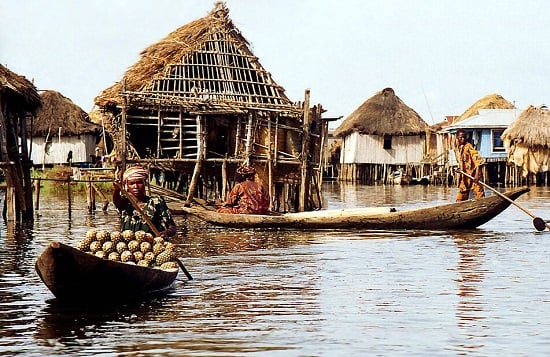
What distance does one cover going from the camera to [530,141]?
41.8 metres

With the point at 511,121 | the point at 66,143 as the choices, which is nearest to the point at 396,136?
→ the point at 511,121

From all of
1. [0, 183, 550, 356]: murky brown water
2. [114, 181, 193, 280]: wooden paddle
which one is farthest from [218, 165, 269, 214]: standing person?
[114, 181, 193, 280]: wooden paddle

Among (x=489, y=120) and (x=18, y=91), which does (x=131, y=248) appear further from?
(x=489, y=120)

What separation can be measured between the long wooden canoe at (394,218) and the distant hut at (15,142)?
426 centimetres

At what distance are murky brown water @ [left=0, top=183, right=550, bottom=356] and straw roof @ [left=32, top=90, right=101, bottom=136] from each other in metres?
28.6

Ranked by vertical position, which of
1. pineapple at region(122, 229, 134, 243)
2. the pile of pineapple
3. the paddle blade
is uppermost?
pineapple at region(122, 229, 134, 243)

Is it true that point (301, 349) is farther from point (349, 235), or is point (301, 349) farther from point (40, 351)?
point (349, 235)

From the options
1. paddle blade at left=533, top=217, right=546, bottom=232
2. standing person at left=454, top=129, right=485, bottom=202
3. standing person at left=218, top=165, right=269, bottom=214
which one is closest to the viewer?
paddle blade at left=533, top=217, right=546, bottom=232

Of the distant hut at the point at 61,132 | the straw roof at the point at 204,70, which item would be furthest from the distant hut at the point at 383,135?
the straw roof at the point at 204,70

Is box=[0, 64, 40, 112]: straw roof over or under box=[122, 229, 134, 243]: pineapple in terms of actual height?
over

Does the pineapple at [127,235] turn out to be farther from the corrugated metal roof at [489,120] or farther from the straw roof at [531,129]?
the corrugated metal roof at [489,120]

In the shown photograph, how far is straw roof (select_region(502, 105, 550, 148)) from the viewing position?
41500mm

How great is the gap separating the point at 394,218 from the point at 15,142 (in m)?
7.80

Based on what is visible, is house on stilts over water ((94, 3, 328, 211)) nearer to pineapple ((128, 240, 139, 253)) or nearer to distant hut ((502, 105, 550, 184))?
pineapple ((128, 240, 139, 253))
